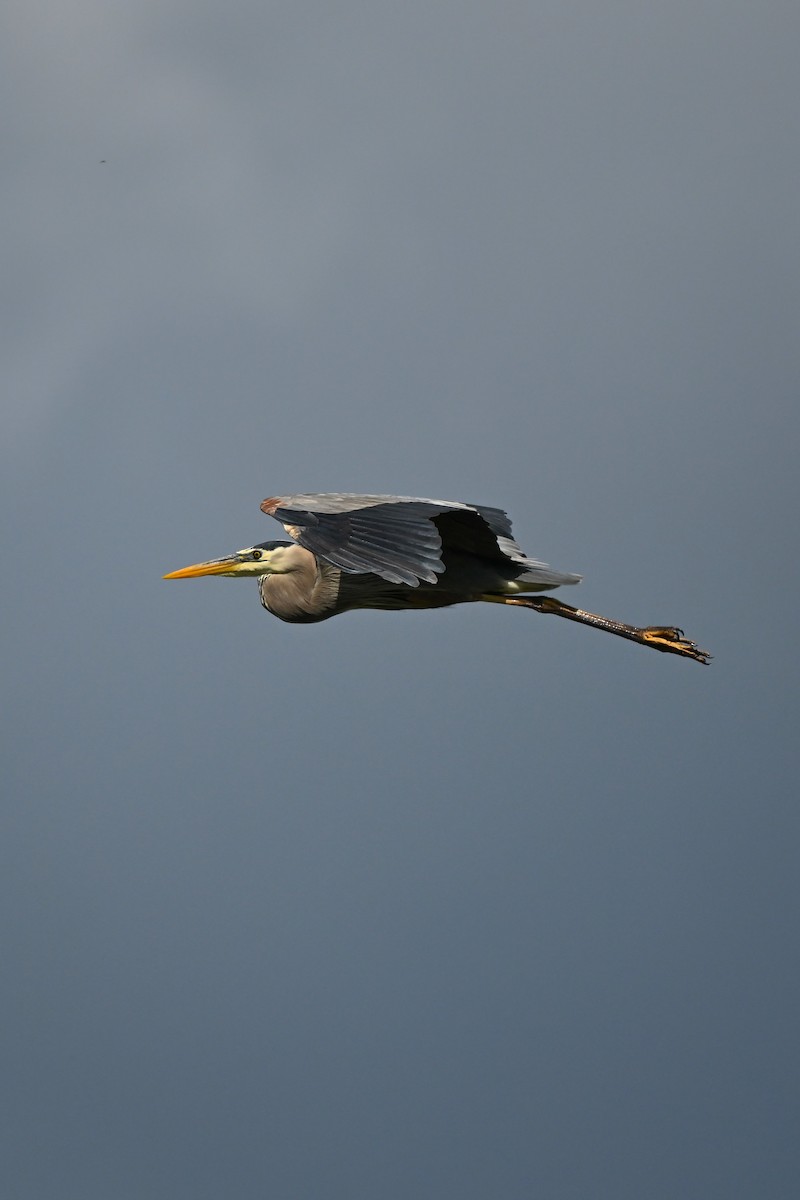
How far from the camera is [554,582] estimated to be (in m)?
15.9

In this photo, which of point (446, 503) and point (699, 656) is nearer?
point (446, 503)

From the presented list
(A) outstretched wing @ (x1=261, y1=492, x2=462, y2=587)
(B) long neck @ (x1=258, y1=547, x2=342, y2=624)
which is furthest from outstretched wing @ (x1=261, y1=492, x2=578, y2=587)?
(B) long neck @ (x1=258, y1=547, x2=342, y2=624)

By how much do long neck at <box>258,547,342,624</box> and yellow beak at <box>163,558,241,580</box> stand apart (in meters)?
0.48

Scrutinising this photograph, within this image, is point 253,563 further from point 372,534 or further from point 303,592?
point 372,534

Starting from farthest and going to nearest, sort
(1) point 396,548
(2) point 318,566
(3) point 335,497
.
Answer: (2) point 318,566, (3) point 335,497, (1) point 396,548

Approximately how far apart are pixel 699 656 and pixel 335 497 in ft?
12.3

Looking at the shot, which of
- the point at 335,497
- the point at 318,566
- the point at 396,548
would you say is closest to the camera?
the point at 396,548

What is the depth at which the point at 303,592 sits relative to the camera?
622 inches

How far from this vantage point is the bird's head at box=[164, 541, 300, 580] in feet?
52.4

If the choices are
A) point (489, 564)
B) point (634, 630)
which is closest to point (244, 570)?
point (489, 564)

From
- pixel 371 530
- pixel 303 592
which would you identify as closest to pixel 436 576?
pixel 303 592

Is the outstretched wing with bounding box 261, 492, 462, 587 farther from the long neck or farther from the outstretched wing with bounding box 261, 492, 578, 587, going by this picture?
the long neck

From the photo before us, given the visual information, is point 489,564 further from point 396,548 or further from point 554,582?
point 396,548

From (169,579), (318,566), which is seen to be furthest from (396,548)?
(169,579)
